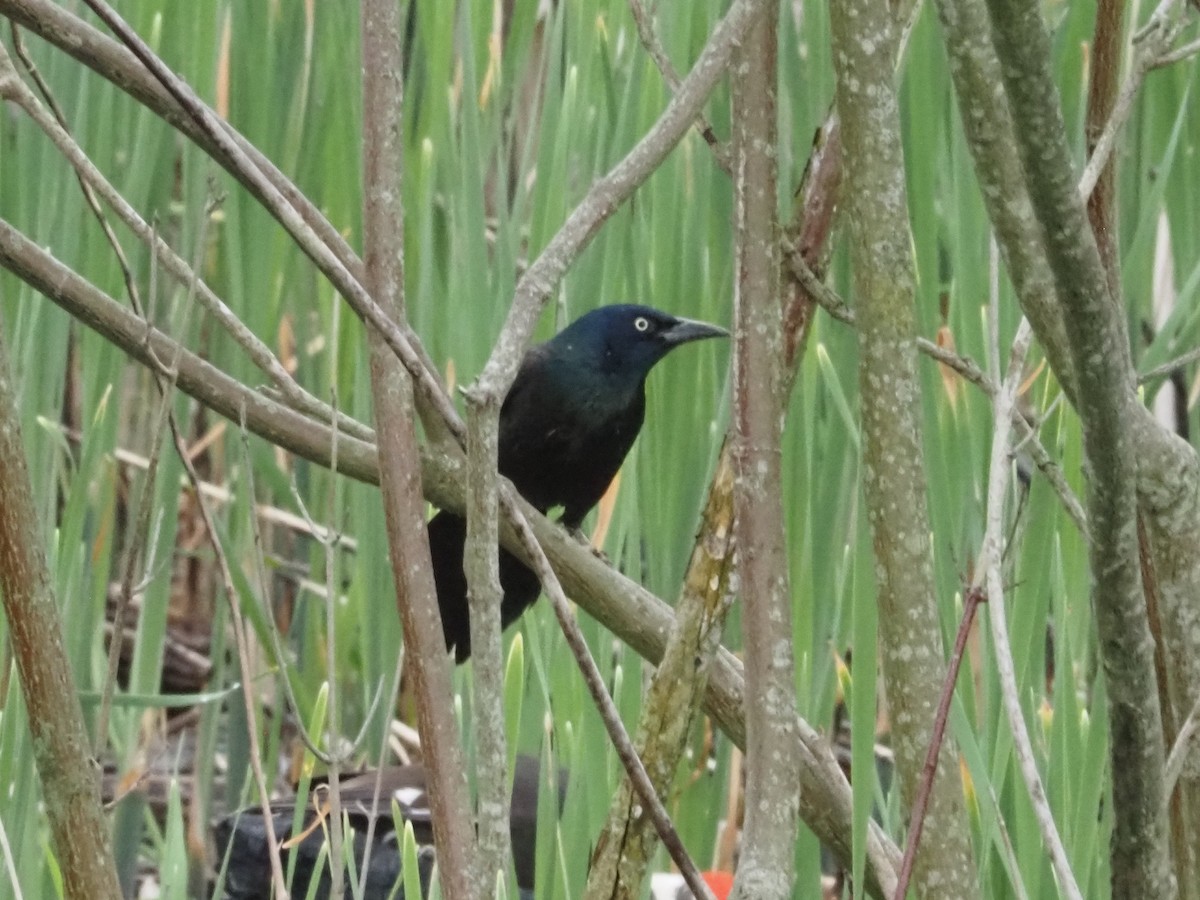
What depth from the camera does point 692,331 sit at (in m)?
1.80

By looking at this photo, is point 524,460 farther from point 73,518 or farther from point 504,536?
point 504,536

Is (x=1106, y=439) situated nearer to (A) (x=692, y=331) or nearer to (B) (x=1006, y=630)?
(B) (x=1006, y=630)

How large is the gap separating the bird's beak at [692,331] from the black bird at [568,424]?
1.40 feet

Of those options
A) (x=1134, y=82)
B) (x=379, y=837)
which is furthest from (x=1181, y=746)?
(x=379, y=837)

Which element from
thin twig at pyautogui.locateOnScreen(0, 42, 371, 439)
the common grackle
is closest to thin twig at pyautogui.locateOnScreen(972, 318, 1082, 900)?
thin twig at pyautogui.locateOnScreen(0, 42, 371, 439)

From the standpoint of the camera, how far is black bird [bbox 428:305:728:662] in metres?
2.31

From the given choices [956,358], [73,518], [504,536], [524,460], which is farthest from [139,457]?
[956,358]

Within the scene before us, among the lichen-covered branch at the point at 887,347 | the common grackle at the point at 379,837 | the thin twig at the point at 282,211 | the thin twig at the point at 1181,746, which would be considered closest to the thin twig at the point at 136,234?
the thin twig at the point at 282,211

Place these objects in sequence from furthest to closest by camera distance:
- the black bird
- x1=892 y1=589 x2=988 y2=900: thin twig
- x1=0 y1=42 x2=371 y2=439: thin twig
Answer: the black bird
x1=0 y1=42 x2=371 y2=439: thin twig
x1=892 y1=589 x2=988 y2=900: thin twig

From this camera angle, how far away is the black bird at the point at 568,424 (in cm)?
231

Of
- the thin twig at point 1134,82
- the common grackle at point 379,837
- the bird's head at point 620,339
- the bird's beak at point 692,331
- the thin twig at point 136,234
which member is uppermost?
the thin twig at point 1134,82

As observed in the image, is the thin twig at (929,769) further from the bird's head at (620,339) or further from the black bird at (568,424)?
the black bird at (568,424)

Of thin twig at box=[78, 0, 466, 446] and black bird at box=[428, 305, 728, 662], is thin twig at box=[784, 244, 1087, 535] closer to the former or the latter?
thin twig at box=[78, 0, 466, 446]

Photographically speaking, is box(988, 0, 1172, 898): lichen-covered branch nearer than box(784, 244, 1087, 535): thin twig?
Yes
